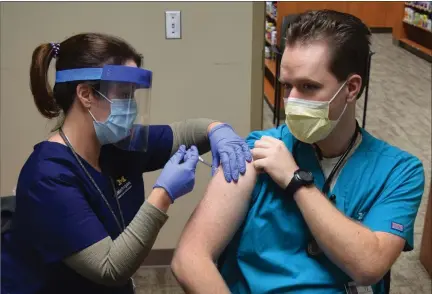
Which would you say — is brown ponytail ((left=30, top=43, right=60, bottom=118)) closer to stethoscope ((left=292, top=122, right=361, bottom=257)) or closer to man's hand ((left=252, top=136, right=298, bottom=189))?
man's hand ((left=252, top=136, right=298, bottom=189))

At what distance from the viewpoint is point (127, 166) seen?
1601 mm

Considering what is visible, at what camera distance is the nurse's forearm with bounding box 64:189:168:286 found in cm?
128

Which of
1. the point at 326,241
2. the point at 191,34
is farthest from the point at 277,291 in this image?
the point at 191,34

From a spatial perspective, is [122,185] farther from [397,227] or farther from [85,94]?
[397,227]

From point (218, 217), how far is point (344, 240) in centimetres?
32

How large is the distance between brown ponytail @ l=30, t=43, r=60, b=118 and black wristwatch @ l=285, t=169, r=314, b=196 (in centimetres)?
75

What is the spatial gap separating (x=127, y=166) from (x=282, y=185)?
0.59 metres

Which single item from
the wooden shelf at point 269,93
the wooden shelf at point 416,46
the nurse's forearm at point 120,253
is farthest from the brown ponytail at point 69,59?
the wooden shelf at point 416,46

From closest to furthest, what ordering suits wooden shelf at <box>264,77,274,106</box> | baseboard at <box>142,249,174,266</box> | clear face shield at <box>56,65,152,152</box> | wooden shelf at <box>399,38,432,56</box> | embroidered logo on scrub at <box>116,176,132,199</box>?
clear face shield at <box>56,65,152,152</box> < embroidered logo on scrub at <box>116,176,132,199</box> < baseboard at <box>142,249,174,266</box> < wooden shelf at <box>264,77,274,106</box> < wooden shelf at <box>399,38,432,56</box>

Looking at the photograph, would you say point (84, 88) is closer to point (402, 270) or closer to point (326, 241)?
point (326, 241)

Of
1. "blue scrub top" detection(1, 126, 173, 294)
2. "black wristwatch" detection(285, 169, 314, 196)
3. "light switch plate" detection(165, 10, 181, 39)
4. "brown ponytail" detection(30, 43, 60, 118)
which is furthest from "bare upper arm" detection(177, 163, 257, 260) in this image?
"light switch plate" detection(165, 10, 181, 39)

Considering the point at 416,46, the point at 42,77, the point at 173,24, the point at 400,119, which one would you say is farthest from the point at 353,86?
the point at 416,46

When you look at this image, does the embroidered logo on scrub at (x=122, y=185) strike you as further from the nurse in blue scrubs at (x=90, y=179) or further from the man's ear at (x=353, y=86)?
the man's ear at (x=353, y=86)

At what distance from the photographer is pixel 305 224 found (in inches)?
50.2
